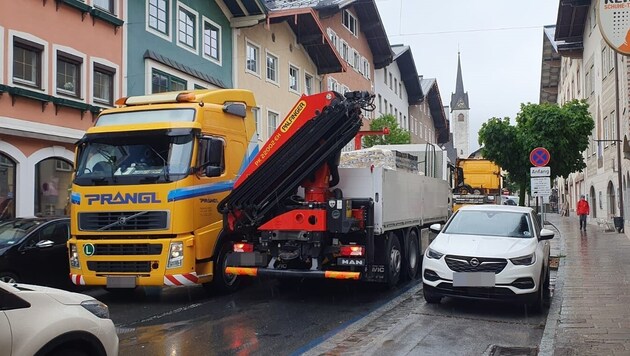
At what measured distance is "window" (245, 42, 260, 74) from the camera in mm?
25498

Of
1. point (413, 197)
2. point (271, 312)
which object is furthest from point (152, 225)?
point (413, 197)

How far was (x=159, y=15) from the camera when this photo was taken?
1997cm

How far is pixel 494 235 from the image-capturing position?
9781 millimetres

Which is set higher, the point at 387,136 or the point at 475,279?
the point at 387,136

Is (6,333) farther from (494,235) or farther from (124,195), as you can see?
(494,235)

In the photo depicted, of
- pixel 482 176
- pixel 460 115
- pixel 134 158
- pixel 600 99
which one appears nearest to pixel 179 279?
pixel 134 158

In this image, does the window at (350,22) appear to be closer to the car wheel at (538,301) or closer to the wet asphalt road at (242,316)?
the wet asphalt road at (242,316)

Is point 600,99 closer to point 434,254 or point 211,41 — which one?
point 211,41

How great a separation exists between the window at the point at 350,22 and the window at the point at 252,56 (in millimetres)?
11682

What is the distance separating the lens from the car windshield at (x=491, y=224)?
989 centimetres

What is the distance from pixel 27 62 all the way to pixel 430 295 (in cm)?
1113

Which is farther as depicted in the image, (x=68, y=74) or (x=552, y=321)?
(x=68, y=74)

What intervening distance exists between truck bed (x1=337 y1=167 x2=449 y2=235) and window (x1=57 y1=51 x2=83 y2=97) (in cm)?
924

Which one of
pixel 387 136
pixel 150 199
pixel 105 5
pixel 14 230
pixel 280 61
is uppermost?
pixel 280 61
